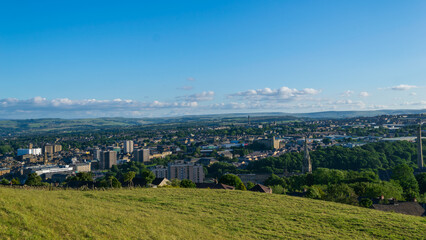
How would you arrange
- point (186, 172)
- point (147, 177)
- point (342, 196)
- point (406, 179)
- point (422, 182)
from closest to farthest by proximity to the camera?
point (342, 196) → point (147, 177) → point (406, 179) → point (422, 182) → point (186, 172)

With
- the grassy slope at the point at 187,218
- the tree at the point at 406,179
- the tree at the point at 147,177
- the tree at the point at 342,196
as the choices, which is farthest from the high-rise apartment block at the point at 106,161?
the grassy slope at the point at 187,218

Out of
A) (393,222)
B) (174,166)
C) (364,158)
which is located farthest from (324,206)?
(364,158)

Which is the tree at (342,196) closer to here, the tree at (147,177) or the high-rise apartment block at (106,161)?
the tree at (147,177)

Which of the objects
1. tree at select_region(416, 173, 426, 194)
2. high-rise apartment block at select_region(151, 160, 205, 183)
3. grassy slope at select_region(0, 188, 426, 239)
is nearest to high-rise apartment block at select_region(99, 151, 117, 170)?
high-rise apartment block at select_region(151, 160, 205, 183)

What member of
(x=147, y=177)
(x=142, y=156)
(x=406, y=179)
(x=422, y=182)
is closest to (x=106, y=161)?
(x=142, y=156)

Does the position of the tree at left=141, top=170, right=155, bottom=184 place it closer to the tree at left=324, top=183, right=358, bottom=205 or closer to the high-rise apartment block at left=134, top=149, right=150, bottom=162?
the tree at left=324, top=183, right=358, bottom=205

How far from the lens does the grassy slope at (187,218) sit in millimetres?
14633

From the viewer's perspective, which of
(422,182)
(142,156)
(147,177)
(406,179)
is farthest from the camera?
(142,156)

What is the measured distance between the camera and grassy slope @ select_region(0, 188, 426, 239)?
1463 cm

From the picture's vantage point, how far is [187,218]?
2311 centimetres

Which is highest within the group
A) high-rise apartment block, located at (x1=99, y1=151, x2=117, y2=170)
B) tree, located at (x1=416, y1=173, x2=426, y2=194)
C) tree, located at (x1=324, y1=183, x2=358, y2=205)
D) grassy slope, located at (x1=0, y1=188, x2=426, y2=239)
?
grassy slope, located at (x1=0, y1=188, x2=426, y2=239)

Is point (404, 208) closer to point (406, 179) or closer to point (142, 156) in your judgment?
point (406, 179)

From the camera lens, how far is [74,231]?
1422 cm

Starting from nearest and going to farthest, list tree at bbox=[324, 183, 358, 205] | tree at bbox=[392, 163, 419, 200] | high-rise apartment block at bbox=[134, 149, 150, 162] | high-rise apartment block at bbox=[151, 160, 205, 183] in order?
tree at bbox=[324, 183, 358, 205], tree at bbox=[392, 163, 419, 200], high-rise apartment block at bbox=[151, 160, 205, 183], high-rise apartment block at bbox=[134, 149, 150, 162]
